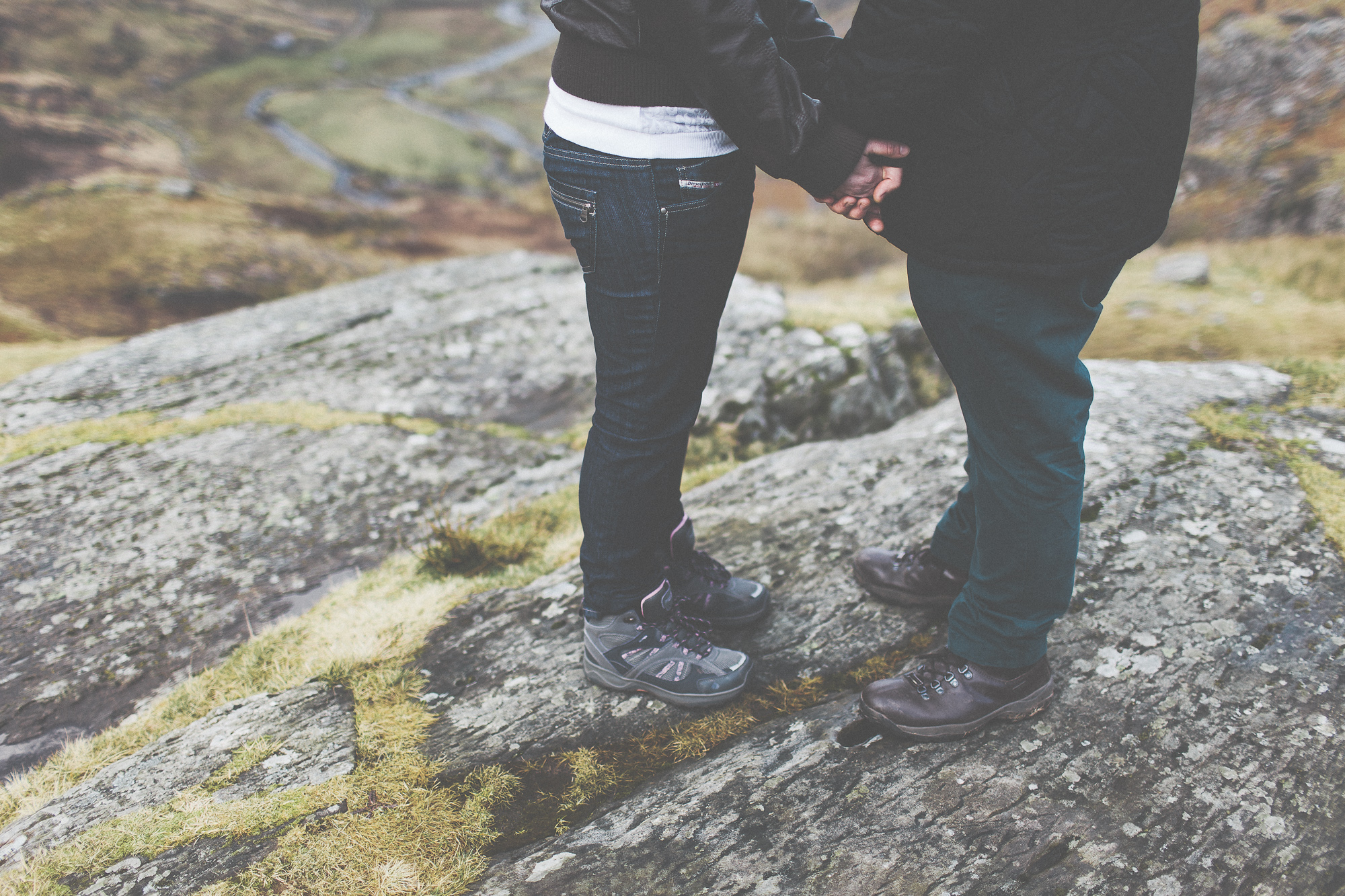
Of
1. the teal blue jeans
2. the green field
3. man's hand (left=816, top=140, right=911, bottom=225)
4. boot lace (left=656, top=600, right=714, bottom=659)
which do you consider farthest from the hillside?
the green field

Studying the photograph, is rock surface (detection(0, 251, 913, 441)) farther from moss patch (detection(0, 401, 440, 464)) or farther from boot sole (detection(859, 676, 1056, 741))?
boot sole (detection(859, 676, 1056, 741))

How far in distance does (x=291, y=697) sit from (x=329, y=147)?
6447 cm

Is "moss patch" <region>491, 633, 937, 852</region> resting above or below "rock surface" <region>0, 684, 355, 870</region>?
above

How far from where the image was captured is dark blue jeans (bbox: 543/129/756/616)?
2227mm

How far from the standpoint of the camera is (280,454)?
17.2 feet

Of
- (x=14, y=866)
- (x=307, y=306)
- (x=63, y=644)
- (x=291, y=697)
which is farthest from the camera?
(x=307, y=306)

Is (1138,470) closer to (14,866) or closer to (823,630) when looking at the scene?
(823,630)

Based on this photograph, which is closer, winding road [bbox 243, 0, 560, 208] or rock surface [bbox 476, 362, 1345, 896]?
rock surface [bbox 476, 362, 1345, 896]

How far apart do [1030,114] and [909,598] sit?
2088 millimetres

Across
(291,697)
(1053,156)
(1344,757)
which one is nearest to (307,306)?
(291,697)

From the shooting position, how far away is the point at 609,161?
2.19 metres

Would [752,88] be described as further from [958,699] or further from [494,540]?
[494,540]

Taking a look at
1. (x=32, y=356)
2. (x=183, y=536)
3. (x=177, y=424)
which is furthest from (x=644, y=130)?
(x=32, y=356)

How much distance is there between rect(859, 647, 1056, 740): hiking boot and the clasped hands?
1676 mm
